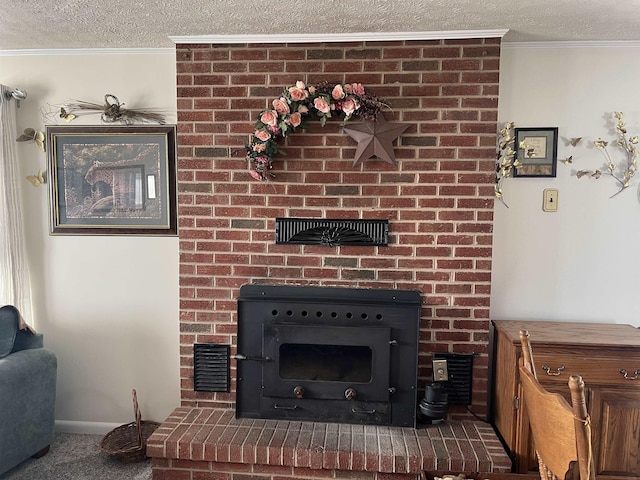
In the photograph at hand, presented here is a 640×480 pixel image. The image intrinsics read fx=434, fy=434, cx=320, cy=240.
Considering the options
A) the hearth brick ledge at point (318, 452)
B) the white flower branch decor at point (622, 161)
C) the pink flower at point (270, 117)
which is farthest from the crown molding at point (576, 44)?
the hearth brick ledge at point (318, 452)

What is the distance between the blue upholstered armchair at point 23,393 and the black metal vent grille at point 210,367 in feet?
2.65

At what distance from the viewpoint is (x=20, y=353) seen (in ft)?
7.68

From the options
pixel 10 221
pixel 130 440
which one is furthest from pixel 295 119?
pixel 130 440

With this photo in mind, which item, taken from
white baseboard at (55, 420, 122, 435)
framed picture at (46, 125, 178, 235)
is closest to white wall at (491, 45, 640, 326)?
framed picture at (46, 125, 178, 235)

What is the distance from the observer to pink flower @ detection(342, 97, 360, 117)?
2.18 meters

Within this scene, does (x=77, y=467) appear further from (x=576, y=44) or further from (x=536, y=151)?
(x=576, y=44)

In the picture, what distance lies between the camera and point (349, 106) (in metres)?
2.19

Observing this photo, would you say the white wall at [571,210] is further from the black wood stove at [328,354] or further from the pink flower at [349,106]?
the pink flower at [349,106]

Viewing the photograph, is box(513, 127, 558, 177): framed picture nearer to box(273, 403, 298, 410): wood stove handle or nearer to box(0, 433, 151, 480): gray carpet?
box(273, 403, 298, 410): wood stove handle

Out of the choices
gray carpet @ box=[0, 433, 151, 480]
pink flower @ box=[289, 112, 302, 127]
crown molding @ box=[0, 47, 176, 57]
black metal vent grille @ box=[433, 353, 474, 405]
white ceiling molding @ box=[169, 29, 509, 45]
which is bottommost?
gray carpet @ box=[0, 433, 151, 480]

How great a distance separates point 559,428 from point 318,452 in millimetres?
1138

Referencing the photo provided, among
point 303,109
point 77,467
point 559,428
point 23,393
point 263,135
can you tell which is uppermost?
point 303,109

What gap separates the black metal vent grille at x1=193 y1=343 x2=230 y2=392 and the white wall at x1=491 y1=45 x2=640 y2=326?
1.57 m

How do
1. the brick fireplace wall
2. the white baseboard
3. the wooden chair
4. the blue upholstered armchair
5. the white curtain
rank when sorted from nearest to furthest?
1. the wooden chair
2. the blue upholstered armchair
3. the brick fireplace wall
4. the white curtain
5. the white baseboard
